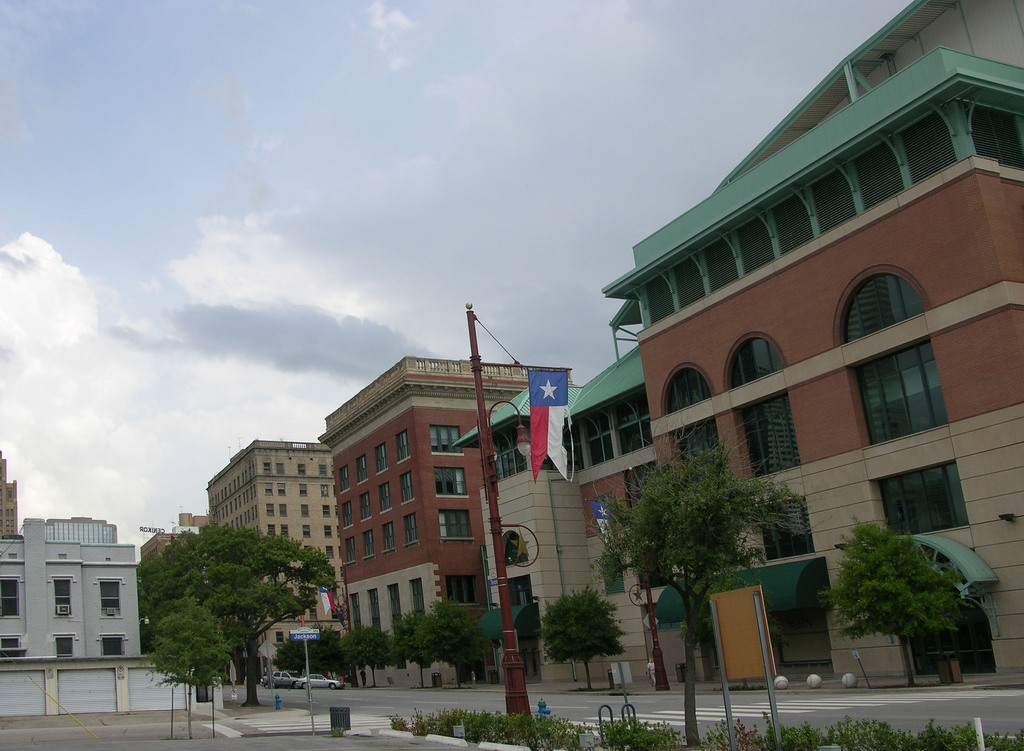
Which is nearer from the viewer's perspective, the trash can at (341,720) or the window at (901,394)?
the trash can at (341,720)

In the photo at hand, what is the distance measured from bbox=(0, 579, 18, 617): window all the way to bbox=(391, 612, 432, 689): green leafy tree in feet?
72.3

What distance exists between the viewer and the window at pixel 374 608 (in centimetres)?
7619

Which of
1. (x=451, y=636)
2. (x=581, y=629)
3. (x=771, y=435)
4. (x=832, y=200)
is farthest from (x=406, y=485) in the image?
(x=832, y=200)

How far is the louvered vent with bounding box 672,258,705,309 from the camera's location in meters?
45.6

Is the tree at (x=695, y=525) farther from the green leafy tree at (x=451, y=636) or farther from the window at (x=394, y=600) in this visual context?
the window at (x=394, y=600)

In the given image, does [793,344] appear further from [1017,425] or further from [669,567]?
[669,567]

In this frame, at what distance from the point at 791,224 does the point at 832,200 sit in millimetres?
2304

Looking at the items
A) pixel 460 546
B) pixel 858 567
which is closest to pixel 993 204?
pixel 858 567

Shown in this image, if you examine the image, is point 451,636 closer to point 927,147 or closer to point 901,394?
point 901,394

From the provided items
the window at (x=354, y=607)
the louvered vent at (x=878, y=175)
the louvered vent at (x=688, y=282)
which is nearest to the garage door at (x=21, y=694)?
the louvered vent at (x=688, y=282)

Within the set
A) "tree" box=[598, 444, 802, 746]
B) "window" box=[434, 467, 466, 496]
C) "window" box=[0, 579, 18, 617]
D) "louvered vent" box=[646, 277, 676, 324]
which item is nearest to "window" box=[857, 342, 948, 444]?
"louvered vent" box=[646, 277, 676, 324]

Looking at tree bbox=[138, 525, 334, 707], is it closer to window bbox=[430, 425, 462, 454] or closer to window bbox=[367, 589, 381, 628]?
window bbox=[430, 425, 462, 454]

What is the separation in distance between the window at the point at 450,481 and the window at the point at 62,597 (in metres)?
27.6

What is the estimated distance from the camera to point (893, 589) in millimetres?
29672
